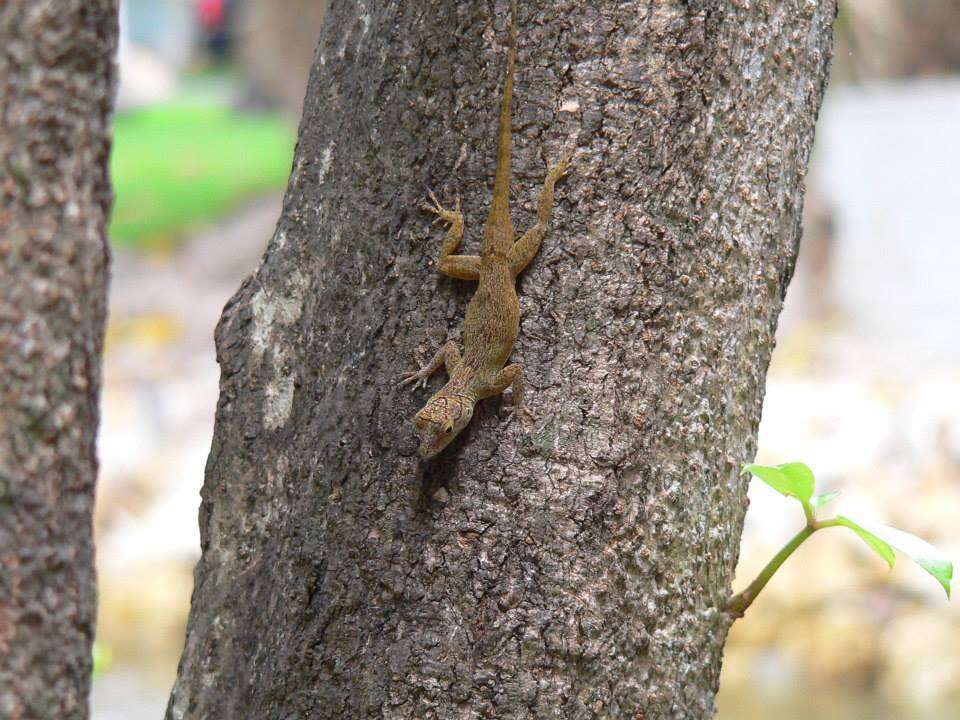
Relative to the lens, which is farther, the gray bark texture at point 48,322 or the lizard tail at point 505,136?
the lizard tail at point 505,136

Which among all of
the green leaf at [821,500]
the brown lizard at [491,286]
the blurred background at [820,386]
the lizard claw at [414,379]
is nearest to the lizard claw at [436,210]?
the brown lizard at [491,286]

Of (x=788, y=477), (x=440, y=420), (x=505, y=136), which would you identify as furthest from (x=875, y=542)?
(x=505, y=136)

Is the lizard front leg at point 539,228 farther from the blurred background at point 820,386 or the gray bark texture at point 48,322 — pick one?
the blurred background at point 820,386

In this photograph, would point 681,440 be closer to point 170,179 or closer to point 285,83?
point 285,83

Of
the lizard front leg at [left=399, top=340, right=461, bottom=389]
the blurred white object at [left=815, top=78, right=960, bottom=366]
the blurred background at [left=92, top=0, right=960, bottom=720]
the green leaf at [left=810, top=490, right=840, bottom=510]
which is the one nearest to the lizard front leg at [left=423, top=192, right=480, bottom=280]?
the lizard front leg at [left=399, top=340, right=461, bottom=389]

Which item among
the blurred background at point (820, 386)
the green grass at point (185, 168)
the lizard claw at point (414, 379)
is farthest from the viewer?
the green grass at point (185, 168)
